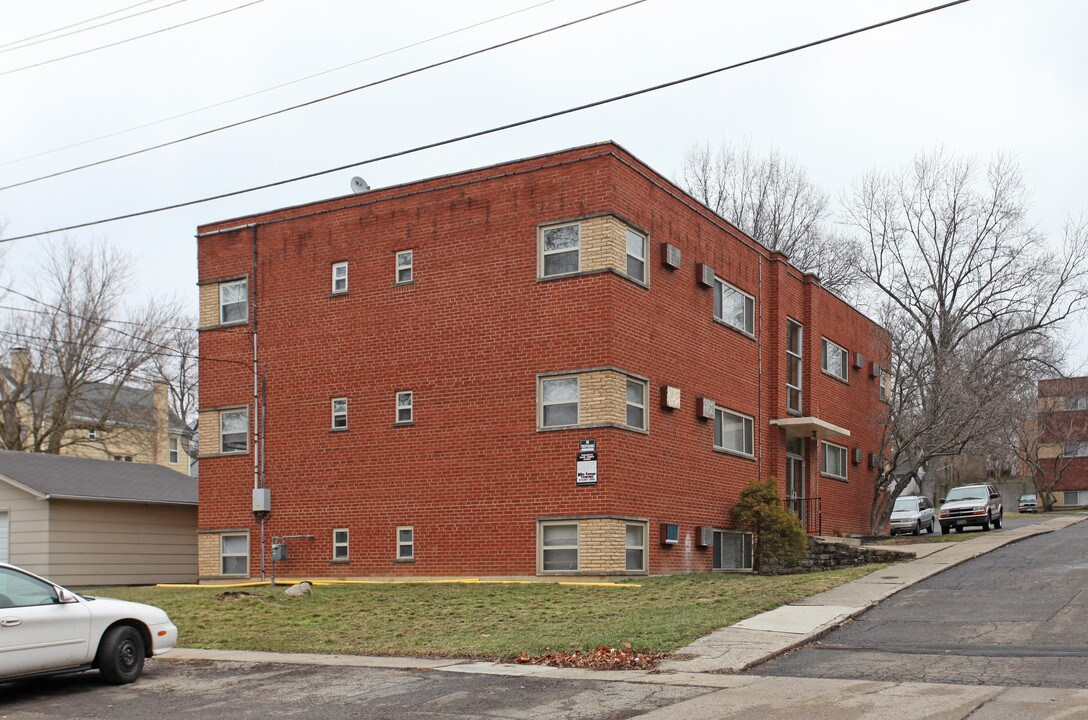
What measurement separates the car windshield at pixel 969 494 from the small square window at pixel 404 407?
23.2m

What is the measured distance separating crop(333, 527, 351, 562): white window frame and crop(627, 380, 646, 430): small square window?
674cm

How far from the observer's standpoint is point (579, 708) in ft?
34.6

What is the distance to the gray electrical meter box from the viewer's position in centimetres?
2544

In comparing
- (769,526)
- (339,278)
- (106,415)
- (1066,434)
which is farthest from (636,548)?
(1066,434)

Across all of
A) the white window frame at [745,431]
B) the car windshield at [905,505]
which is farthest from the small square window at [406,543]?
the car windshield at [905,505]

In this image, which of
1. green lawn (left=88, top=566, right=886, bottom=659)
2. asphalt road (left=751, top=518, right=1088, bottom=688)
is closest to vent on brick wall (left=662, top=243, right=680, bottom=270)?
green lawn (left=88, top=566, right=886, bottom=659)

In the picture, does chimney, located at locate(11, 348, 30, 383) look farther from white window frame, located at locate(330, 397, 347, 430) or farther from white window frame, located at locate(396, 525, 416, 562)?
white window frame, located at locate(396, 525, 416, 562)

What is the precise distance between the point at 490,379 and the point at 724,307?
6.80m

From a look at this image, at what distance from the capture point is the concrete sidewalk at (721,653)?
484 inches

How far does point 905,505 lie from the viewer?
40875 millimetres

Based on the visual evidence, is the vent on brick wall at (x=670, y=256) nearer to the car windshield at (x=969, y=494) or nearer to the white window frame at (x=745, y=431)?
the white window frame at (x=745, y=431)

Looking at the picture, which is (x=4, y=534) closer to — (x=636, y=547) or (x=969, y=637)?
(x=636, y=547)

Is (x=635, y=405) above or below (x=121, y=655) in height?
above

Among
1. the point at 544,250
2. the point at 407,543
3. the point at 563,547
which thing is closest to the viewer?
the point at 563,547
